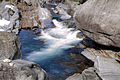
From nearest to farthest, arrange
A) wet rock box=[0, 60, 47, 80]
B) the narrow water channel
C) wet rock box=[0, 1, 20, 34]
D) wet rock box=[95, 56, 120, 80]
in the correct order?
wet rock box=[0, 60, 47, 80], wet rock box=[95, 56, 120, 80], the narrow water channel, wet rock box=[0, 1, 20, 34]

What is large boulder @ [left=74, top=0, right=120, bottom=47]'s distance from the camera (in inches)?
273

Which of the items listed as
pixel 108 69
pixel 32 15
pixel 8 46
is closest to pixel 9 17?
pixel 32 15

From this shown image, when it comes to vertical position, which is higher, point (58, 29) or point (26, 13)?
point (26, 13)

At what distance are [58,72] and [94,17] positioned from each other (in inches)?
163

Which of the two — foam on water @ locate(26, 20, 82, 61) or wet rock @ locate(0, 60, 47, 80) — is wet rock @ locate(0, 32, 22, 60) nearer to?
wet rock @ locate(0, 60, 47, 80)

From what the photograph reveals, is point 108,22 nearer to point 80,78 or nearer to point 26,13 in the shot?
point 80,78

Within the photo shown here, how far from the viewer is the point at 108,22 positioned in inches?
280

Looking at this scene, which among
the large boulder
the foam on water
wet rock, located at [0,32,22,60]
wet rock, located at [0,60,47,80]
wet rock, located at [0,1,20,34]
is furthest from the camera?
wet rock, located at [0,1,20,34]

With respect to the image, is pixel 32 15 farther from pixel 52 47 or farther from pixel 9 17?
pixel 52 47

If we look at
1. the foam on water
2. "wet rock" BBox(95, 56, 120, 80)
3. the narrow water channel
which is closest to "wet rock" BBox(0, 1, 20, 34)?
the narrow water channel

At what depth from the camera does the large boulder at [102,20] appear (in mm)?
6927

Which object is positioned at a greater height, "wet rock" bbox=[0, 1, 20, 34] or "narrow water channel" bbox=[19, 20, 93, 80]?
"wet rock" bbox=[0, 1, 20, 34]

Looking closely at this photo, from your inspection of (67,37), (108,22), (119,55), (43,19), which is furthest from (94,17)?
(43,19)

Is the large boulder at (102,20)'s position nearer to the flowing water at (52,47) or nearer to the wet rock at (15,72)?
the flowing water at (52,47)
